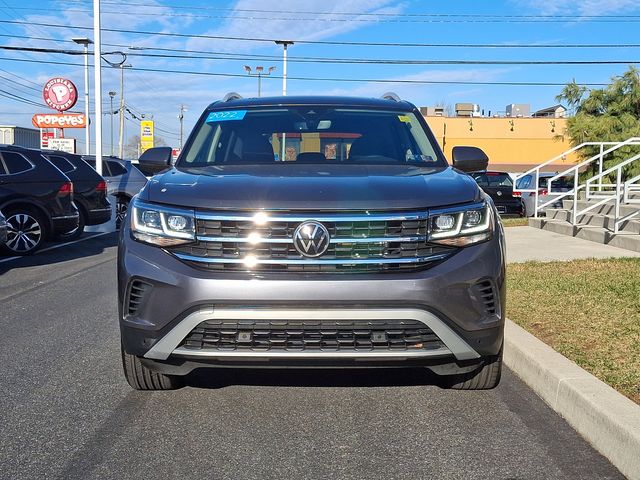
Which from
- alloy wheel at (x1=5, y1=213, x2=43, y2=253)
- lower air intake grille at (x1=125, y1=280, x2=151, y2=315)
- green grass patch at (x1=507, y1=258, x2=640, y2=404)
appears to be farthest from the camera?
alloy wheel at (x1=5, y1=213, x2=43, y2=253)

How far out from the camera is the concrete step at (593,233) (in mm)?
10375

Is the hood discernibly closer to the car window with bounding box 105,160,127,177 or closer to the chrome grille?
the chrome grille

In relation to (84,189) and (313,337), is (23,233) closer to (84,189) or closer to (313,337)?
(84,189)

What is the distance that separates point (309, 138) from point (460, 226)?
184 centimetres

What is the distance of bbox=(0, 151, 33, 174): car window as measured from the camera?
39.9 ft

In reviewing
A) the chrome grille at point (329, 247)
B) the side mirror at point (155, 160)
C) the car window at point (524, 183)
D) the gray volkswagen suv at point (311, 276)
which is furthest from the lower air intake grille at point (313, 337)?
the car window at point (524, 183)

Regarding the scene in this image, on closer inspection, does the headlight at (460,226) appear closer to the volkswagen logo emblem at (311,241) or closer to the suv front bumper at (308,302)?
the suv front bumper at (308,302)

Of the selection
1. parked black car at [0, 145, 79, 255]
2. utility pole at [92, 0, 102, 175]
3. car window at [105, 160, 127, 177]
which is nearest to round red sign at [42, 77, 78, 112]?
utility pole at [92, 0, 102, 175]

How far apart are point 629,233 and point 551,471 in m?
8.69

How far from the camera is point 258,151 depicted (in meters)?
5.15

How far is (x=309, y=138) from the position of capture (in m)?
5.29

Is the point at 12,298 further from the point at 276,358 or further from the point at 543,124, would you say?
the point at 543,124

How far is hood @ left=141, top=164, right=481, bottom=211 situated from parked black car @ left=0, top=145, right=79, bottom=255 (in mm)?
8644

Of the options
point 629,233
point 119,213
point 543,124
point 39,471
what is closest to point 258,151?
point 39,471
